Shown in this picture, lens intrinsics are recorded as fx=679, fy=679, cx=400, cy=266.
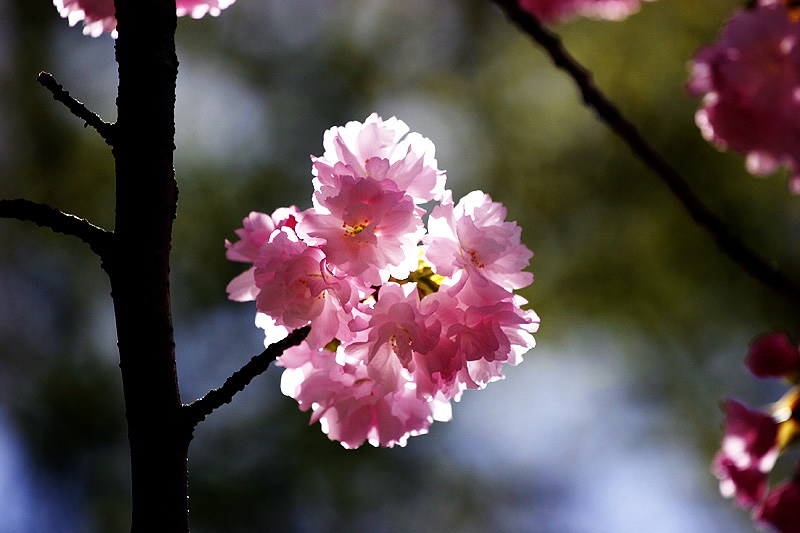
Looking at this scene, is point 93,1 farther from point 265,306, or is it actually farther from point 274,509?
point 274,509

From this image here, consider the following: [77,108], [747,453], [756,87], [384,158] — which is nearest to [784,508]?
[747,453]

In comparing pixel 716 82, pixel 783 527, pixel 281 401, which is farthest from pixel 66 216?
pixel 281 401

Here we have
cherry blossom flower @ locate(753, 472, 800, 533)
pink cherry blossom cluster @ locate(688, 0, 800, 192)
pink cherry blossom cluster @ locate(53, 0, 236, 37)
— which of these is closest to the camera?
pink cherry blossom cluster @ locate(53, 0, 236, 37)

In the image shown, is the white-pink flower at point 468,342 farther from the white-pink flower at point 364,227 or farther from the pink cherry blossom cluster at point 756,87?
the pink cherry blossom cluster at point 756,87

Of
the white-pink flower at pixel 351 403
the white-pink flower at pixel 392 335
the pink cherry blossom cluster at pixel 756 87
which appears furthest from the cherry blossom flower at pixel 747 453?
the white-pink flower at pixel 392 335

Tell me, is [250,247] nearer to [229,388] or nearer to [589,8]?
[229,388]

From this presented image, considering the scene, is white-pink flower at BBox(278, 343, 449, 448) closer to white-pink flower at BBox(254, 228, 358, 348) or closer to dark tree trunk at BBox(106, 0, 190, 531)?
white-pink flower at BBox(254, 228, 358, 348)

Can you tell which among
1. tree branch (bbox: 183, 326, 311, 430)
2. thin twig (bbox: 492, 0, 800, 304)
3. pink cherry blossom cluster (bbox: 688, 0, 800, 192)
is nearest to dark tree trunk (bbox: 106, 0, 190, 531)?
tree branch (bbox: 183, 326, 311, 430)
